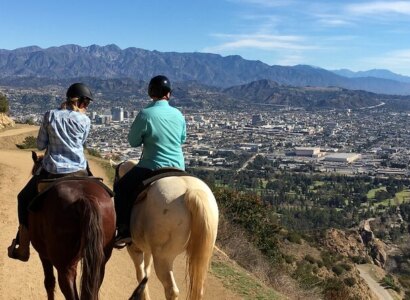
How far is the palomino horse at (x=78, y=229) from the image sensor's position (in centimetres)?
403

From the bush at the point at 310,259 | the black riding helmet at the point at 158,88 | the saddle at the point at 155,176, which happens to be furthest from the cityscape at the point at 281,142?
the saddle at the point at 155,176

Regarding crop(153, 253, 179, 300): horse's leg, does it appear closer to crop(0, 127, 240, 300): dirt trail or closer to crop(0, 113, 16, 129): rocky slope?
crop(0, 127, 240, 300): dirt trail

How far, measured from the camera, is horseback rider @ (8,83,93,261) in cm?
455

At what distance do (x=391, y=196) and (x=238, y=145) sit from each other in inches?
2322

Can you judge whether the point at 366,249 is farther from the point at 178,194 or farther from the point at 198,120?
the point at 198,120

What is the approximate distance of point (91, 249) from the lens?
4016mm

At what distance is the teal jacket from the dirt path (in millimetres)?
19546

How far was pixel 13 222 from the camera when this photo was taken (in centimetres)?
967

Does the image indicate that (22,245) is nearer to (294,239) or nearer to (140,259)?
(140,259)

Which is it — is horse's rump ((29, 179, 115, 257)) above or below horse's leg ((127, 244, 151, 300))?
above

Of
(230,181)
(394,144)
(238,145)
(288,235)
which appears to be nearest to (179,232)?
(288,235)

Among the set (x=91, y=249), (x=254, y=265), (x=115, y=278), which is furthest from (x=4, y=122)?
(x=91, y=249)

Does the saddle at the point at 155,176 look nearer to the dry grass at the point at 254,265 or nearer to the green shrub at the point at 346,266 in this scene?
the dry grass at the point at 254,265

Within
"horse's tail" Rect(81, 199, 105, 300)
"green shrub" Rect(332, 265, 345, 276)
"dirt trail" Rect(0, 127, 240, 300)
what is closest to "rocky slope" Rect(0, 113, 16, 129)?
"green shrub" Rect(332, 265, 345, 276)
